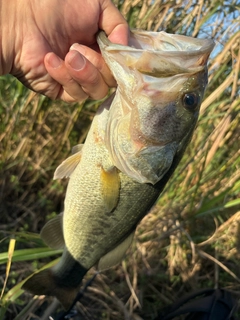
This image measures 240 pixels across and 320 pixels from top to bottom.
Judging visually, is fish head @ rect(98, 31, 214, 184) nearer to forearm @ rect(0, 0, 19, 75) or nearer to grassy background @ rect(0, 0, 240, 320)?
forearm @ rect(0, 0, 19, 75)

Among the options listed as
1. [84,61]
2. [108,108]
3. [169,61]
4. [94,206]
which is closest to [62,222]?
[94,206]

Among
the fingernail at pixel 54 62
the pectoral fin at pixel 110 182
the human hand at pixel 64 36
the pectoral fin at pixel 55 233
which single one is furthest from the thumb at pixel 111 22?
the pectoral fin at pixel 55 233

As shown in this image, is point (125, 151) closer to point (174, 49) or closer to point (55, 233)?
point (174, 49)

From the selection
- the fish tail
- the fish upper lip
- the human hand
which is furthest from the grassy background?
the fish upper lip

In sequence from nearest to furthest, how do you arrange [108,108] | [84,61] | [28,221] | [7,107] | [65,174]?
[84,61], [108,108], [65,174], [7,107], [28,221]

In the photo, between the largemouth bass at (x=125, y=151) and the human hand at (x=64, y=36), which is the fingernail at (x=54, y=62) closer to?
the human hand at (x=64, y=36)

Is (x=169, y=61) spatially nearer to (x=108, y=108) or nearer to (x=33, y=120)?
(x=108, y=108)
